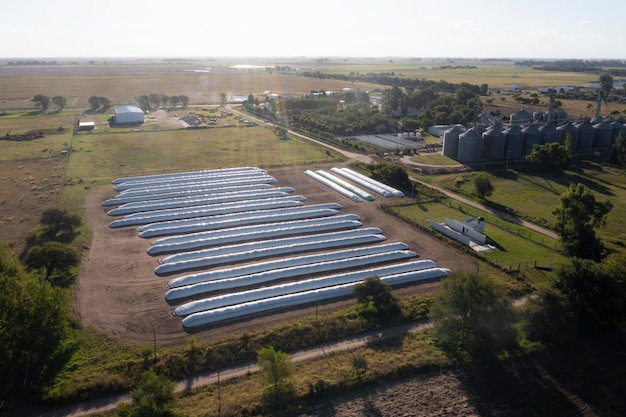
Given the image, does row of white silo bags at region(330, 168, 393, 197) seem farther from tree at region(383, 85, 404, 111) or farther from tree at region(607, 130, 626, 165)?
tree at region(383, 85, 404, 111)

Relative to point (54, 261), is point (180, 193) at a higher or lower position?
lower

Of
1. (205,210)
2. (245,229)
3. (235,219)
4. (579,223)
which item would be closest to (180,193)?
(205,210)

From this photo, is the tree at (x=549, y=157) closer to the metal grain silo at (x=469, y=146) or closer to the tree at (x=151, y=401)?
the metal grain silo at (x=469, y=146)

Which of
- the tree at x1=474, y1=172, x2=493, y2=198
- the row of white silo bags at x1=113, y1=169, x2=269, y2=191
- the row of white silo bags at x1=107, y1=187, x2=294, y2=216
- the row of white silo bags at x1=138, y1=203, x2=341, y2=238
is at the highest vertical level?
the tree at x1=474, y1=172, x2=493, y2=198

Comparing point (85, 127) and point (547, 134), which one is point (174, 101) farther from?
point (547, 134)

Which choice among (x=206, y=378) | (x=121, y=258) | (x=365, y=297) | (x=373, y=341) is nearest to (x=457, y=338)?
(x=373, y=341)

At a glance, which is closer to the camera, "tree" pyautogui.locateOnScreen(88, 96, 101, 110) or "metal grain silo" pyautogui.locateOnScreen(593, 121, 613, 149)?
"metal grain silo" pyautogui.locateOnScreen(593, 121, 613, 149)

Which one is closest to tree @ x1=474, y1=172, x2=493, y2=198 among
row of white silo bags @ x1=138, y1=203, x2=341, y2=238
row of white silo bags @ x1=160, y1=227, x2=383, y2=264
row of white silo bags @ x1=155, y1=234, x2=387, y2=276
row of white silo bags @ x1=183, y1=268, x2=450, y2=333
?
row of white silo bags @ x1=160, y1=227, x2=383, y2=264
